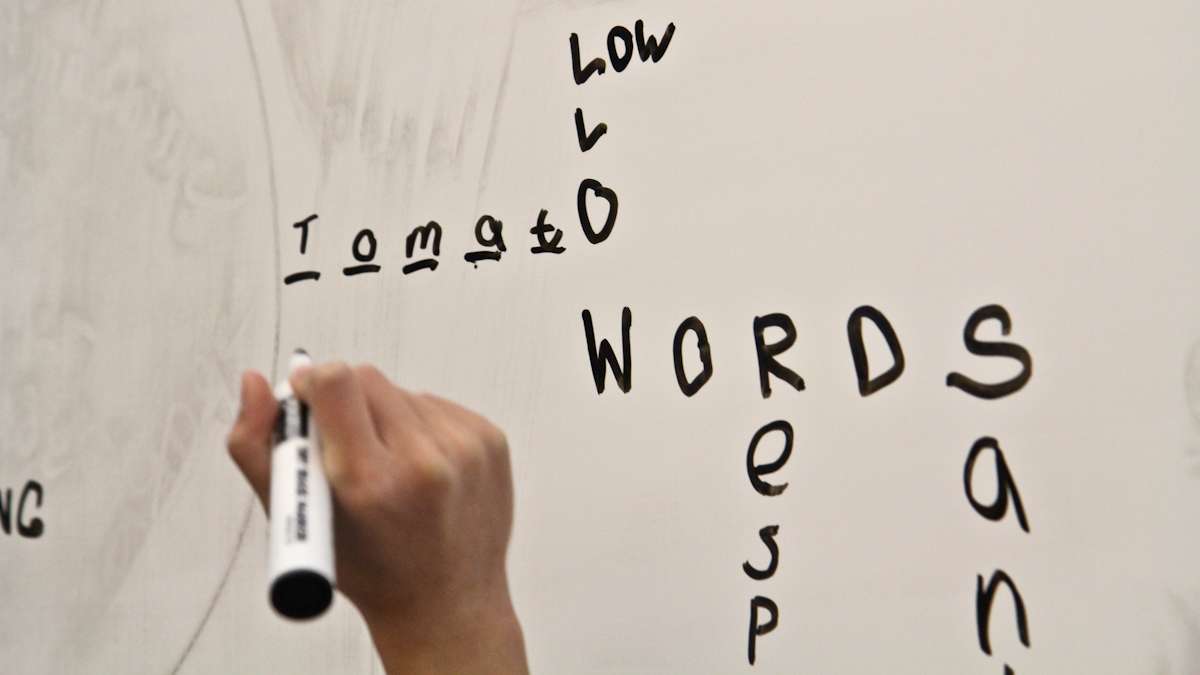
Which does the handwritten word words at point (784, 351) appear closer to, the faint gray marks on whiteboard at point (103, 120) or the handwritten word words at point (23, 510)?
the faint gray marks on whiteboard at point (103, 120)

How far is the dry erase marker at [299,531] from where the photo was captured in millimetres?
266

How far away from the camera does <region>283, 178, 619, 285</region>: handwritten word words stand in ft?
1.51

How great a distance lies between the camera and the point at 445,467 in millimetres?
344

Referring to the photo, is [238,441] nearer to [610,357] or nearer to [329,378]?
[329,378]

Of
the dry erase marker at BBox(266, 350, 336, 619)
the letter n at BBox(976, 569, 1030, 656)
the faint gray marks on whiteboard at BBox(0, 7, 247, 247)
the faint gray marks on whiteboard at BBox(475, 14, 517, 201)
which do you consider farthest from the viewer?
the faint gray marks on whiteboard at BBox(0, 7, 247, 247)

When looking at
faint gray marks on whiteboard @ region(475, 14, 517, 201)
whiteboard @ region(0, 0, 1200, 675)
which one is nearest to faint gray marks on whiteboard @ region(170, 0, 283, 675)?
whiteboard @ region(0, 0, 1200, 675)

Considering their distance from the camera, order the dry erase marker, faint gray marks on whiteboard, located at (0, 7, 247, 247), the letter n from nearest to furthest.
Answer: the dry erase marker, the letter n, faint gray marks on whiteboard, located at (0, 7, 247, 247)

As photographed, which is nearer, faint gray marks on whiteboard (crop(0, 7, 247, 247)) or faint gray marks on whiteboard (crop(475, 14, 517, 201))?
faint gray marks on whiteboard (crop(475, 14, 517, 201))

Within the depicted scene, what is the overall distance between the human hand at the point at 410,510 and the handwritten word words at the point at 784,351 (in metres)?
0.08

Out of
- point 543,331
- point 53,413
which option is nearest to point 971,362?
point 543,331

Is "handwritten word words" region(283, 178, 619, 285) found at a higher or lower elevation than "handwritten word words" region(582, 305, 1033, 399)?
higher

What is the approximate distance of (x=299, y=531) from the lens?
0.91 ft

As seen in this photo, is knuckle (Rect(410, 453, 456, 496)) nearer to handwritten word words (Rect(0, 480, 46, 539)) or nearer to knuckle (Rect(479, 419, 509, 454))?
knuckle (Rect(479, 419, 509, 454))

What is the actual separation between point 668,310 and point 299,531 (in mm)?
205
